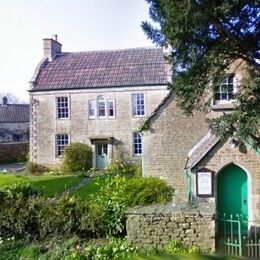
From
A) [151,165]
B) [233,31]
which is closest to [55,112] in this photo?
[151,165]

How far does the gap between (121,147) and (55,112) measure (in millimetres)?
6469

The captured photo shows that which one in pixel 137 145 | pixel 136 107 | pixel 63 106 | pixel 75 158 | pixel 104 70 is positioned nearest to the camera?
pixel 75 158

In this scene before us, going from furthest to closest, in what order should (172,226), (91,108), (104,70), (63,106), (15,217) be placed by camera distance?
(104,70)
(63,106)
(91,108)
(15,217)
(172,226)

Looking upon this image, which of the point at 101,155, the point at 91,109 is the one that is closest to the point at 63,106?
the point at 91,109

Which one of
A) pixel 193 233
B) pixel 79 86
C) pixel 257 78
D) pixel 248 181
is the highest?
pixel 79 86

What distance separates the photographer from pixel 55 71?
34.2 meters

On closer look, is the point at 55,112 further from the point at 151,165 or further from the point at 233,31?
the point at 233,31

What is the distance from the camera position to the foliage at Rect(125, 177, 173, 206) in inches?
467

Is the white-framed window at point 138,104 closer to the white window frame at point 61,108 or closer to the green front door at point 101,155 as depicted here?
the green front door at point 101,155

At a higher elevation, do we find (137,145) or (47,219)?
(137,145)

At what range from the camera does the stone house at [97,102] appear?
3167cm

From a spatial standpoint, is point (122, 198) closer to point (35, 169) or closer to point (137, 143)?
point (137, 143)

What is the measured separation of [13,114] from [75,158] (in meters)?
34.3

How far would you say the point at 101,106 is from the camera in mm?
32594
